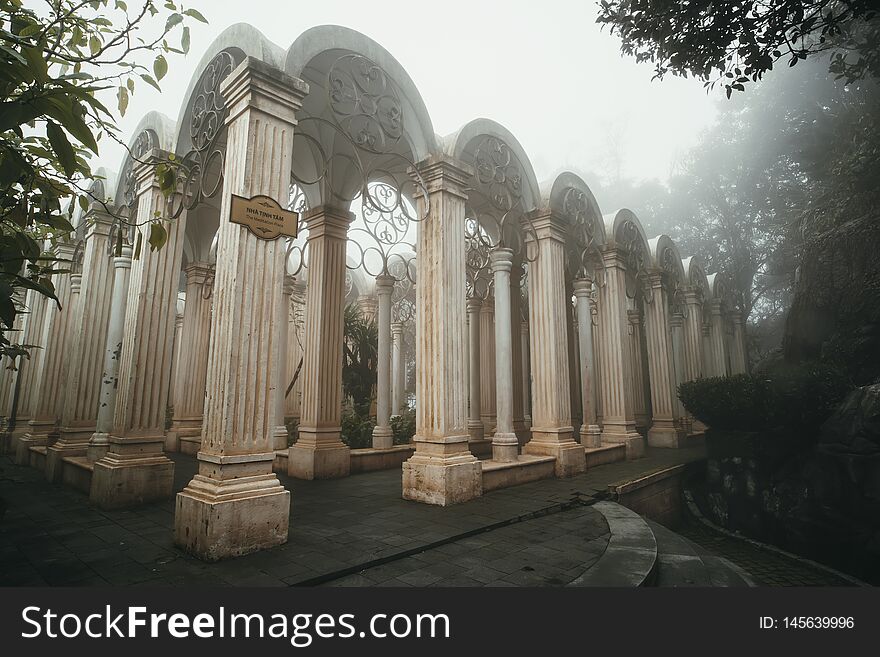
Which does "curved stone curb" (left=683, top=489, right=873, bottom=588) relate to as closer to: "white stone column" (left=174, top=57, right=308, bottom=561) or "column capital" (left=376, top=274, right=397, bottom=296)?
"column capital" (left=376, top=274, right=397, bottom=296)

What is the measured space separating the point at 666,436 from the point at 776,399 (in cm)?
442

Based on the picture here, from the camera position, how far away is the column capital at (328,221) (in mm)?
9297

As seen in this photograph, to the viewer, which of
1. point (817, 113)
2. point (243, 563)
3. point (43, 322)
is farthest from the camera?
point (817, 113)

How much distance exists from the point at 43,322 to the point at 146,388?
784 cm

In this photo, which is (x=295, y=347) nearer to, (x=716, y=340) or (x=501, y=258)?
(x=501, y=258)

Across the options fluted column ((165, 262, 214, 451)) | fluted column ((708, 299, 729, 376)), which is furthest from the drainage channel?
fluted column ((708, 299, 729, 376))

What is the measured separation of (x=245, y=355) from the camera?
4703mm

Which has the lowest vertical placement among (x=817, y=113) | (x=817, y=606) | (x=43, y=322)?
(x=817, y=606)

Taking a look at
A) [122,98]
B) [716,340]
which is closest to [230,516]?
[122,98]

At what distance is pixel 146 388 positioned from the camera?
661 centimetres

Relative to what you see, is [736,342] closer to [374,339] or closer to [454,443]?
[374,339]

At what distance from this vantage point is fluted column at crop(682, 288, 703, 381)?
54.0 feet

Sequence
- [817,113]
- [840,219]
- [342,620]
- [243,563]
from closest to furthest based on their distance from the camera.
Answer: [342,620]
[243,563]
[840,219]
[817,113]

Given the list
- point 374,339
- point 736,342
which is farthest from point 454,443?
point 736,342
